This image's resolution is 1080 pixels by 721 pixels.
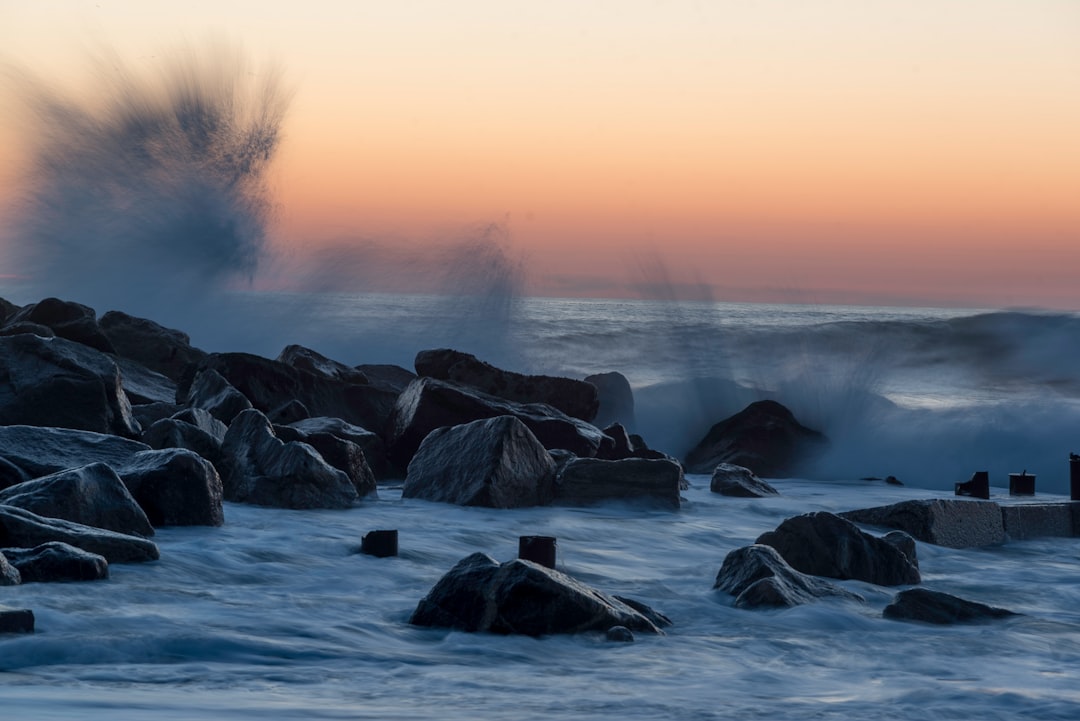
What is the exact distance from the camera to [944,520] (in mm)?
8438

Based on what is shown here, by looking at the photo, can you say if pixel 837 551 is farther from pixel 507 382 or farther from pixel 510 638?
pixel 507 382

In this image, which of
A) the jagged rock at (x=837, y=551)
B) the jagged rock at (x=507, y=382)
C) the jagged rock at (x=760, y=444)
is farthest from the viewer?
the jagged rock at (x=760, y=444)

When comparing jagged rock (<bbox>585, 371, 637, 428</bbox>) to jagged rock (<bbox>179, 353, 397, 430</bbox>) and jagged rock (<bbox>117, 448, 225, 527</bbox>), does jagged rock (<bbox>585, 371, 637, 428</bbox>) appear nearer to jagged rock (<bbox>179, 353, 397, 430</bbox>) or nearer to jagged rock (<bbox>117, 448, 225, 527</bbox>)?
jagged rock (<bbox>179, 353, 397, 430</bbox>)

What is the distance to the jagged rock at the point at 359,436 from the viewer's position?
10.4 m

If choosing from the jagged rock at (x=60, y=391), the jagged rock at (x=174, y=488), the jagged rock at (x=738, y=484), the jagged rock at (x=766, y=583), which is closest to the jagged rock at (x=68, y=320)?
the jagged rock at (x=60, y=391)

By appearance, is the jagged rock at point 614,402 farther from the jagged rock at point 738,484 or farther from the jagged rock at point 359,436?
the jagged rock at point 359,436

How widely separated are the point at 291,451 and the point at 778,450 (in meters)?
7.67

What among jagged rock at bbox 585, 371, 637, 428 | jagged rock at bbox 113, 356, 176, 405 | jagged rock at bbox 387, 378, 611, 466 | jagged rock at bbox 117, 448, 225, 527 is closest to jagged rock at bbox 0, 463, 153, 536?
jagged rock at bbox 117, 448, 225, 527

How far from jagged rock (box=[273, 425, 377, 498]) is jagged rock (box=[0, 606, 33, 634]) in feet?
15.5

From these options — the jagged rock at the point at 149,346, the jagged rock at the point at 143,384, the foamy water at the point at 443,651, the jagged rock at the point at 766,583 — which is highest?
the jagged rock at the point at 149,346

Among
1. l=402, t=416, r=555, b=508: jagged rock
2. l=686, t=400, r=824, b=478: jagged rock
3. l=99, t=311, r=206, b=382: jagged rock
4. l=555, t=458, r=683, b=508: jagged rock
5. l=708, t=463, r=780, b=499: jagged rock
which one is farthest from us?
l=99, t=311, r=206, b=382: jagged rock

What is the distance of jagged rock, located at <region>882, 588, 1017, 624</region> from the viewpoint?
565 centimetres

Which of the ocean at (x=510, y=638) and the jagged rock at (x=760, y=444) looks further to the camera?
the jagged rock at (x=760, y=444)

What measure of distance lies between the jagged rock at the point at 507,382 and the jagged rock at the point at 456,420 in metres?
1.83
